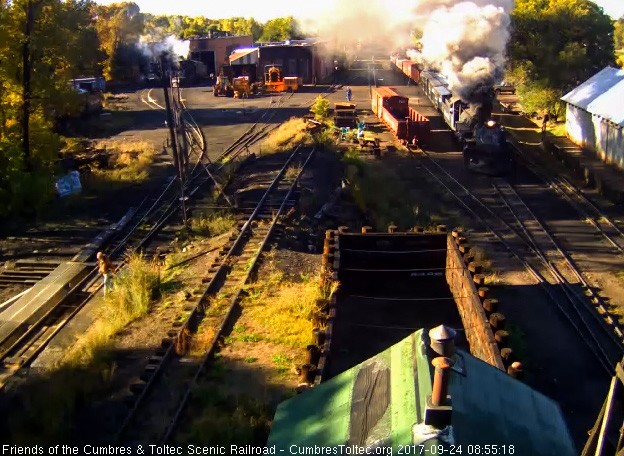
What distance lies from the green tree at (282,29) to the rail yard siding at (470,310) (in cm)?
6954

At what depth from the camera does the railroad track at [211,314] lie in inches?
321

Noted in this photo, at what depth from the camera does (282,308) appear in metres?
11.4

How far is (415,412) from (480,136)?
2108 cm

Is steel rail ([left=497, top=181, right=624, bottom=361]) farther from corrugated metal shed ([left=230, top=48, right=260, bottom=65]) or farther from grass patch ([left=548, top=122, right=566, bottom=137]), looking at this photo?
corrugated metal shed ([left=230, top=48, right=260, bottom=65])

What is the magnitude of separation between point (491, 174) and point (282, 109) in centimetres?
2071

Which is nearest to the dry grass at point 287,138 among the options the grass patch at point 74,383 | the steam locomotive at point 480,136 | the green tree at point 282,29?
the steam locomotive at point 480,136

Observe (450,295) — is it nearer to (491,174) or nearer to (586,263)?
(586,263)

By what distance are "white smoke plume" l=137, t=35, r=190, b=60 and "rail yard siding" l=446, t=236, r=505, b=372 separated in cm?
1670

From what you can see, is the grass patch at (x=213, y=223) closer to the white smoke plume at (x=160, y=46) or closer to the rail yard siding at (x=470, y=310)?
the rail yard siding at (x=470, y=310)

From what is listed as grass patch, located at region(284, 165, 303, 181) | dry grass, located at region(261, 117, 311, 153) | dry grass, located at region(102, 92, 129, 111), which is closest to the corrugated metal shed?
dry grass, located at region(102, 92, 129, 111)

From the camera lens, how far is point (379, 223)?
17672 millimetres

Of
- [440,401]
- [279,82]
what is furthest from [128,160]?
[279,82]

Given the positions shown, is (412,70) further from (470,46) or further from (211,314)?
(211,314)

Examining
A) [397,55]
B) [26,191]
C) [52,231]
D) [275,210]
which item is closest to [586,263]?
[275,210]
